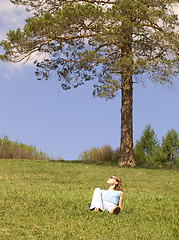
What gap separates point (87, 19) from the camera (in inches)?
648

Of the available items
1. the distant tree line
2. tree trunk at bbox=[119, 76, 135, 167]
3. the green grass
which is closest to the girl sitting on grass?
the green grass

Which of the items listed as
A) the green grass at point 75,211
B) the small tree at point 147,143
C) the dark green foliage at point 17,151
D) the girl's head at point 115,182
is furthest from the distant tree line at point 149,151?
the girl's head at point 115,182

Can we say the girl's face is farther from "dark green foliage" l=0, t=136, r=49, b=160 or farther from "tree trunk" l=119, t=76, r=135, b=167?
"dark green foliage" l=0, t=136, r=49, b=160

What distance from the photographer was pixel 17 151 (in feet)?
65.5

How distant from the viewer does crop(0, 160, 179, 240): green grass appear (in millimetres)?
6270

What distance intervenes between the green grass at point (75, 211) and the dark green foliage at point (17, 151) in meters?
6.09

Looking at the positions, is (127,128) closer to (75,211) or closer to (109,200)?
(75,211)

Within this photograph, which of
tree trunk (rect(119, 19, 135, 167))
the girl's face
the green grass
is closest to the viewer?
the green grass

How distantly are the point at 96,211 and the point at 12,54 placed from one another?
40.0 ft

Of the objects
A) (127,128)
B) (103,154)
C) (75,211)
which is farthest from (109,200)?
(103,154)

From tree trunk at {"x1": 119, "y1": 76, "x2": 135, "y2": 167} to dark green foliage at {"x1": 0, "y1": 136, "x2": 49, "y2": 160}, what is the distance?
529 cm

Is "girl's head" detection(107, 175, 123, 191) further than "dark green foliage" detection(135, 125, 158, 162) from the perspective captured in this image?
No

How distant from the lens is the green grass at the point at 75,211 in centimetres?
627

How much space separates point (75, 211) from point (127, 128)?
1024 cm
